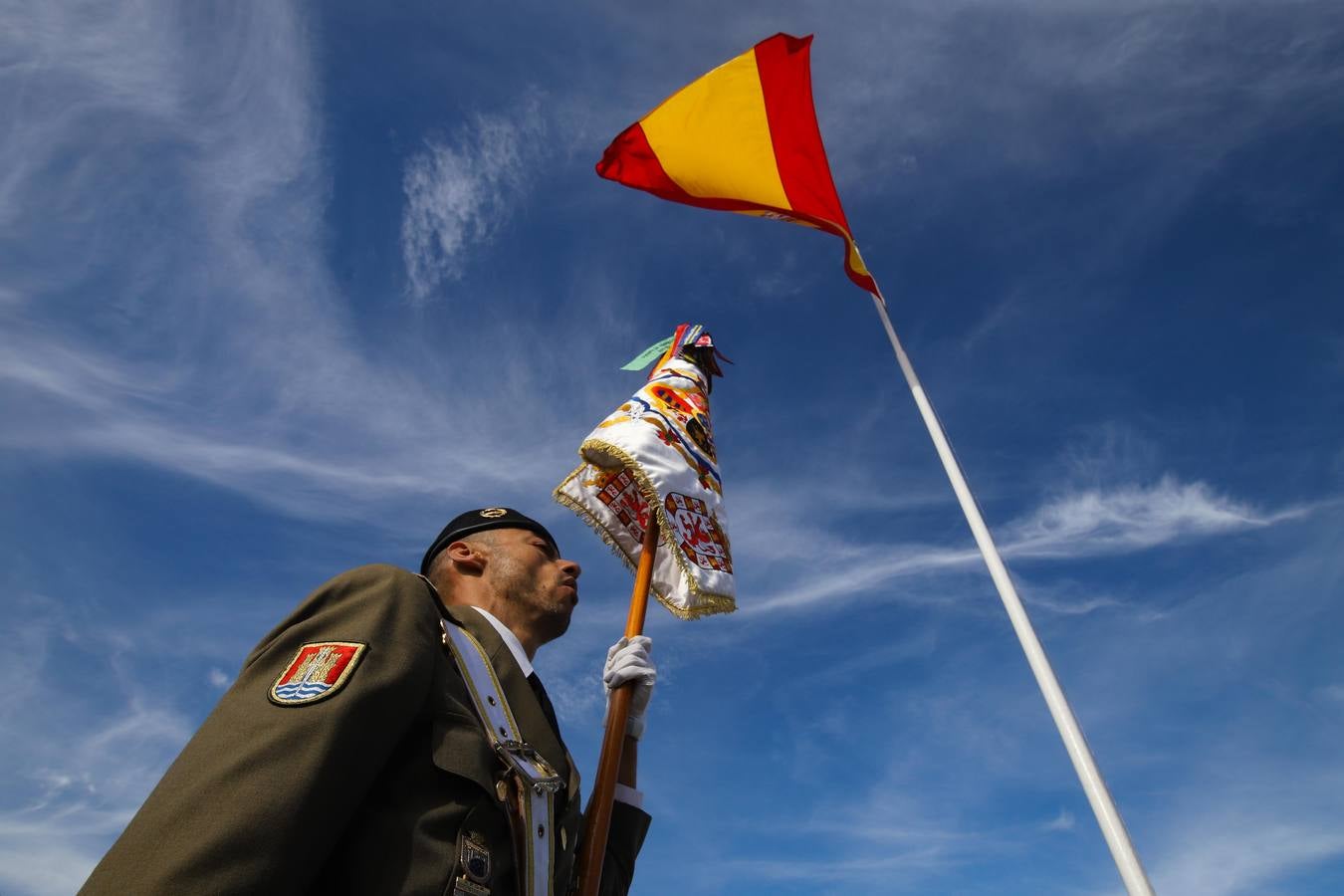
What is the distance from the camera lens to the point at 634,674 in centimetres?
450

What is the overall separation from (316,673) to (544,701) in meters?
1.39

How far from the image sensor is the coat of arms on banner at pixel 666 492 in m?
5.71

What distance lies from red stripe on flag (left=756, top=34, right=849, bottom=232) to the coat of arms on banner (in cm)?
259

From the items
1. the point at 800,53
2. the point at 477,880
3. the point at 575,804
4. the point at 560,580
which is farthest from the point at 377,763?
the point at 800,53

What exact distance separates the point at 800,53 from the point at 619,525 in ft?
17.9

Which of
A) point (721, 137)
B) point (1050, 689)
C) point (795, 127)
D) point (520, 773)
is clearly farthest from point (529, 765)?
point (795, 127)

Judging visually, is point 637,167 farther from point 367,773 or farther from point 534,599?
point 367,773

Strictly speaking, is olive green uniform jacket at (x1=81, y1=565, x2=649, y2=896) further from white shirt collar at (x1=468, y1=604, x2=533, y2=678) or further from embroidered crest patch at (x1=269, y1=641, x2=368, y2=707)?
white shirt collar at (x1=468, y1=604, x2=533, y2=678)

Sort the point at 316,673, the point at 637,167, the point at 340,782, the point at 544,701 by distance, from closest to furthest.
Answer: the point at 340,782
the point at 316,673
the point at 544,701
the point at 637,167

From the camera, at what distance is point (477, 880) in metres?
2.46

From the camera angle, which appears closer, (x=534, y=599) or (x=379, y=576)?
(x=379, y=576)

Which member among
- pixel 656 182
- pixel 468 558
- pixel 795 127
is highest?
pixel 795 127

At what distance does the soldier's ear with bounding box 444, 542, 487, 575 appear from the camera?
14.4 ft

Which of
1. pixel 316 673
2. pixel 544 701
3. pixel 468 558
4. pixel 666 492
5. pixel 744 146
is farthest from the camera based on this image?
pixel 744 146
